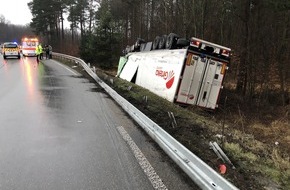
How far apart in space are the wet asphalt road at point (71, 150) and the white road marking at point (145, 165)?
7 cm

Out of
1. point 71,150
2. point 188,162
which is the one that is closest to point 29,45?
point 71,150

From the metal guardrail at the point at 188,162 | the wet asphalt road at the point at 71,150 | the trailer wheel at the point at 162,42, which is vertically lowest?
the wet asphalt road at the point at 71,150

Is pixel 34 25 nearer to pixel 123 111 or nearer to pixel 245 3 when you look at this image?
pixel 245 3

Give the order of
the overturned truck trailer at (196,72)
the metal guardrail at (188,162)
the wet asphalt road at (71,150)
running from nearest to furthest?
the metal guardrail at (188,162) → the wet asphalt road at (71,150) → the overturned truck trailer at (196,72)

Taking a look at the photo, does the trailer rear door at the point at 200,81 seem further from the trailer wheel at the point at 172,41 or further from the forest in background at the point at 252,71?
the trailer wheel at the point at 172,41

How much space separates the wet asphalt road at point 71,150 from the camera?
483cm

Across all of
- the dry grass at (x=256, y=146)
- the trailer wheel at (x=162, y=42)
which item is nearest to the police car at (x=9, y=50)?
the trailer wheel at (x=162, y=42)

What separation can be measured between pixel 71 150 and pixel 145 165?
1523mm

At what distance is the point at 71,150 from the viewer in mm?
6289

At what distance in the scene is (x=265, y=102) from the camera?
55.3 feet

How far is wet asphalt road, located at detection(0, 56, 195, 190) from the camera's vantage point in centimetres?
483

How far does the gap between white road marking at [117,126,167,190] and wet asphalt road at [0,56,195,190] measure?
2.9 inches

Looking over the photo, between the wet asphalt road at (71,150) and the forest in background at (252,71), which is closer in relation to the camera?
the wet asphalt road at (71,150)

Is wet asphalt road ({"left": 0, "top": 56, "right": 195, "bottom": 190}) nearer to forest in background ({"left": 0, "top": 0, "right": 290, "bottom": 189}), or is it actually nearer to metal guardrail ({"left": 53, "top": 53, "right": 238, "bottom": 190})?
metal guardrail ({"left": 53, "top": 53, "right": 238, "bottom": 190})
